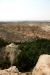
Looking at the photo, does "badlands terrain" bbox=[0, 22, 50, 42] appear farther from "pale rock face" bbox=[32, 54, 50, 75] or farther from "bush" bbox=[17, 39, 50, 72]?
"pale rock face" bbox=[32, 54, 50, 75]

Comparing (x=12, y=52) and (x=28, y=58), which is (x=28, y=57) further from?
(x=12, y=52)

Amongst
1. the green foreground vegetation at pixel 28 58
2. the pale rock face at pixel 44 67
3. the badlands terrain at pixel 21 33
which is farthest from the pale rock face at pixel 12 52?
the badlands terrain at pixel 21 33

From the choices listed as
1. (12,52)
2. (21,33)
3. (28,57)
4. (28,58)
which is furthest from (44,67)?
(21,33)

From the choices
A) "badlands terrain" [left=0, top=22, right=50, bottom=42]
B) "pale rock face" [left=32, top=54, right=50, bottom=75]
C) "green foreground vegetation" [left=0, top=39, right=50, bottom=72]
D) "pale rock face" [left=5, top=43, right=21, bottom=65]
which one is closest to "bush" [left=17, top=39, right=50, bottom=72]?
"green foreground vegetation" [left=0, top=39, right=50, bottom=72]

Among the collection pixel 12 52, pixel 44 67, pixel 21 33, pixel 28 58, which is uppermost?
pixel 44 67

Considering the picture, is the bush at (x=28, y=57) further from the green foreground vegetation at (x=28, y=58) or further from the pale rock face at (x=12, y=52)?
the pale rock face at (x=12, y=52)

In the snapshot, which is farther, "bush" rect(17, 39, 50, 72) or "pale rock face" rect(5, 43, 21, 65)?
"pale rock face" rect(5, 43, 21, 65)

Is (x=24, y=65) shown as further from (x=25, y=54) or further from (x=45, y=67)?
(x=45, y=67)

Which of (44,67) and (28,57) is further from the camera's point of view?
(28,57)

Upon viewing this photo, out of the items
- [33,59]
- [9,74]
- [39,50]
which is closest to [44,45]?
[39,50]

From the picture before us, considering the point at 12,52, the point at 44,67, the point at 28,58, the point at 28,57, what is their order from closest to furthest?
the point at 44,67 < the point at 28,58 < the point at 28,57 < the point at 12,52

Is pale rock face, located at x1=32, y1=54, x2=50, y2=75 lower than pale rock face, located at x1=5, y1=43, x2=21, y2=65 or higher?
higher
